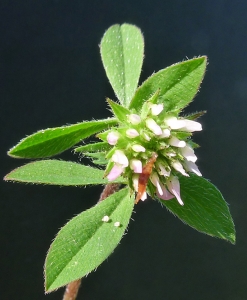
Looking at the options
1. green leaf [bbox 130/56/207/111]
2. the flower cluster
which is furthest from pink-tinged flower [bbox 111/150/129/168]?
green leaf [bbox 130/56/207/111]

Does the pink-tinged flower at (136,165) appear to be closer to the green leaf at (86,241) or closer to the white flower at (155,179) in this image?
the white flower at (155,179)

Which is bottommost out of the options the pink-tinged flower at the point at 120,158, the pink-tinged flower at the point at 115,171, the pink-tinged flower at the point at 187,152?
the pink-tinged flower at the point at 187,152

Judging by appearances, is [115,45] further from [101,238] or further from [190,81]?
[101,238]

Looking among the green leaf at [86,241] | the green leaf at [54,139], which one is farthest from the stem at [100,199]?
the green leaf at [54,139]

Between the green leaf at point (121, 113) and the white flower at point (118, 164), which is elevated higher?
the green leaf at point (121, 113)

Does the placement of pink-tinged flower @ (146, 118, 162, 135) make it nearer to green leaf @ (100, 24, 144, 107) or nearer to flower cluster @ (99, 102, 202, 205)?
flower cluster @ (99, 102, 202, 205)

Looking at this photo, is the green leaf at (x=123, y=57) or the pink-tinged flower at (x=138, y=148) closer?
the pink-tinged flower at (x=138, y=148)

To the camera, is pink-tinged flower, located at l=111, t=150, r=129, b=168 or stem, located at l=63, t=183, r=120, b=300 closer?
pink-tinged flower, located at l=111, t=150, r=129, b=168
